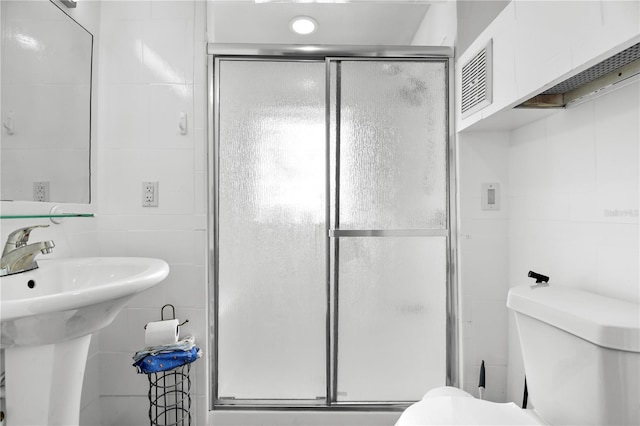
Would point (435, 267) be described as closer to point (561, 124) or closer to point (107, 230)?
point (561, 124)

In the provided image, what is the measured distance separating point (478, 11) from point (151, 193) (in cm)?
173

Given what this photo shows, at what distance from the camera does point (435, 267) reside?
1.60m

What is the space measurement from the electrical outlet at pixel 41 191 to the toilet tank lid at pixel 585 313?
1.63 metres

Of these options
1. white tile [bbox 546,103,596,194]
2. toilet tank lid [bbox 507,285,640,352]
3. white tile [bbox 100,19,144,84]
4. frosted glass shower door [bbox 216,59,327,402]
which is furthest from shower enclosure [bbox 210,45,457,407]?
toilet tank lid [bbox 507,285,640,352]

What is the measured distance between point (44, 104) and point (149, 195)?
0.50 meters

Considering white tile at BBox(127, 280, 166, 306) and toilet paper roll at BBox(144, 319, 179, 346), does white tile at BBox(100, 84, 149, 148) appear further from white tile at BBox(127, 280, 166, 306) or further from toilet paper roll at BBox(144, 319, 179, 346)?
toilet paper roll at BBox(144, 319, 179, 346)

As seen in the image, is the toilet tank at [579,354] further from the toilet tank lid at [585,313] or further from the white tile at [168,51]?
the white tile at [168,51]

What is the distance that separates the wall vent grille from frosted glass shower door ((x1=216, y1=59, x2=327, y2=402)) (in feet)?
2.08

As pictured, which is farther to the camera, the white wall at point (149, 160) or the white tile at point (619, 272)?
the white wall at point (149, 160)

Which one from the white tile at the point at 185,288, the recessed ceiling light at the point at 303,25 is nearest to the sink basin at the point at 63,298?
the white tile at the point at 185,288

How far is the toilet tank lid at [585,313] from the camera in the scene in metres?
0.76

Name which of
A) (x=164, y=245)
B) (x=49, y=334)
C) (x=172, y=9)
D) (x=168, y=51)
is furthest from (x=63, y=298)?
(x=172, y=9)

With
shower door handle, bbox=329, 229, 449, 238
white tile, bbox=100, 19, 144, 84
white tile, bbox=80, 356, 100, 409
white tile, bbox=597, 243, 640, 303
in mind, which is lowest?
white tile, bbox=80, 356, 100, 409

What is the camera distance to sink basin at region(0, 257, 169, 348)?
29.3 inches
